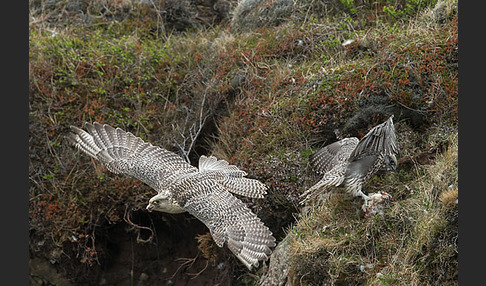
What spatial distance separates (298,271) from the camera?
5.37 meters

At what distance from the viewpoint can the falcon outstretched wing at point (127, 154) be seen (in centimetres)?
634

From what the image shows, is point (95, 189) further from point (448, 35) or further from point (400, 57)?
point (448, 35)

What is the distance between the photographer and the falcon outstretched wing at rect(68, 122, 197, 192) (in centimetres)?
634

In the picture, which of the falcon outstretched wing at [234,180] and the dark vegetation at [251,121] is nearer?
the dark vegetation at [251,121]

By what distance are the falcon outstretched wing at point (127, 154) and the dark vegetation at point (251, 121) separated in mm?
646

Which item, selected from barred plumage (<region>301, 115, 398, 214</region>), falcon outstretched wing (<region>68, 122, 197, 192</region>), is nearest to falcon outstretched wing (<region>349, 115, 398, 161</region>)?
barred plumage (<region>301, 115, 398, 214</region>)

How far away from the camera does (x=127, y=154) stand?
6562mm

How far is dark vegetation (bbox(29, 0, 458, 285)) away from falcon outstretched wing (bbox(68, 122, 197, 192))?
646 millimetres

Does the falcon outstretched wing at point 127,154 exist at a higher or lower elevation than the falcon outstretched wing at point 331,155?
lower

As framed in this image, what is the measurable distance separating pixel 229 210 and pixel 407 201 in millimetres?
1684


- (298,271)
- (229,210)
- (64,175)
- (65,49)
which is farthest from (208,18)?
(298,271)

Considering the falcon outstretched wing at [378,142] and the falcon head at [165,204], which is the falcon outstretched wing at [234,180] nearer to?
the falcon head at [165,204]

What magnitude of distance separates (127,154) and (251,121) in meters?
1.62

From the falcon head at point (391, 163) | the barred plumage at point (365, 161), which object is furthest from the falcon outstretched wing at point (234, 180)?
the falcon head at point (391, 163)
